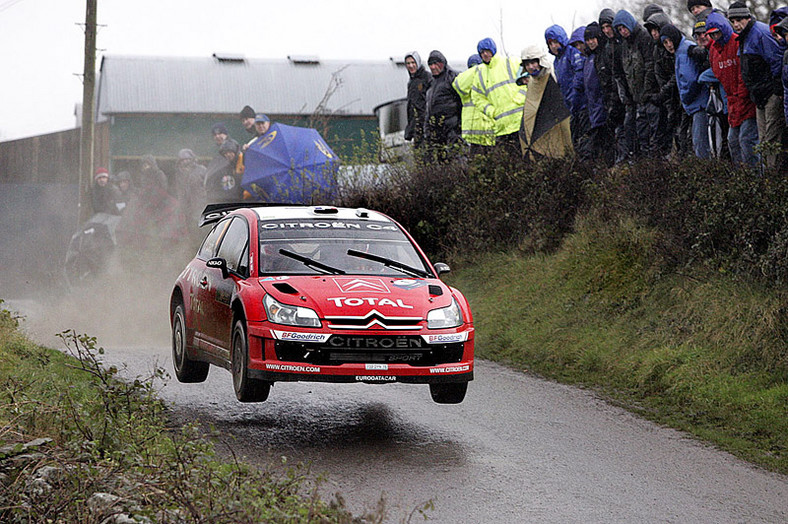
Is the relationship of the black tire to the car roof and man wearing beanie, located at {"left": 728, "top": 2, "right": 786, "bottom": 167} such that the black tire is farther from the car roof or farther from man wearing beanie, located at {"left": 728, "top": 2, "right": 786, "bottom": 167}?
man wearing beanie, located at {"left": 728, "top": 2, "right": 786, "bottom": 167}

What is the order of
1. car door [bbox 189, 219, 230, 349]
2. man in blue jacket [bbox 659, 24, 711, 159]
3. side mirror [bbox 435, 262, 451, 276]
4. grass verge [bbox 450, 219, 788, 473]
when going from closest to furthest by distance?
grass verge [bbox 450, 219, 788, 473]
side mirror [bbox 435, 262, 451, 276]
car door [bbox 189, 219, 230, 349]
man in blue jacket [bbox 659, 24, 711, 159]

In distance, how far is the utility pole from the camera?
29391mm

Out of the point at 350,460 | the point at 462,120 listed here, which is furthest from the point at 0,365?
the point at 462,120

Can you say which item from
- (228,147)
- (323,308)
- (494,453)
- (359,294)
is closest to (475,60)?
(228,147)

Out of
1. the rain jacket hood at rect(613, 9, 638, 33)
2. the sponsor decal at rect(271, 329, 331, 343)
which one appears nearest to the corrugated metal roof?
the rain jacket hood at rect(613, 9, 638, 33)

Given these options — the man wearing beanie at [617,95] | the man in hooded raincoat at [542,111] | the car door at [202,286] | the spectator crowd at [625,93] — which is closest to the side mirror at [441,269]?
the car door at [202,286]

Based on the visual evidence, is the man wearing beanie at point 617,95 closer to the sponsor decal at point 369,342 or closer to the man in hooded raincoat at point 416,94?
the man in hooded raincoat at point 416,94

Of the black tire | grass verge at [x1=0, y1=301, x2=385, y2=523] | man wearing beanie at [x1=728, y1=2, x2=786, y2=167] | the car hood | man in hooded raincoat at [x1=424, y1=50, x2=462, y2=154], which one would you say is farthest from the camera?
man in hooded raincoat at [x1=424, y1=50, x2=462, y2=154]

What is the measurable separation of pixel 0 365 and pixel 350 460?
432 centimetres

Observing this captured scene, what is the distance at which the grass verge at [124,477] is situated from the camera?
539 cm

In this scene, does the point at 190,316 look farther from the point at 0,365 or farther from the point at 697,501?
the point at 697,501

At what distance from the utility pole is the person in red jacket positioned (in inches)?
788

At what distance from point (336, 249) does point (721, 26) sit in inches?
230

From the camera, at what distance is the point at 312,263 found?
31.7 ft
